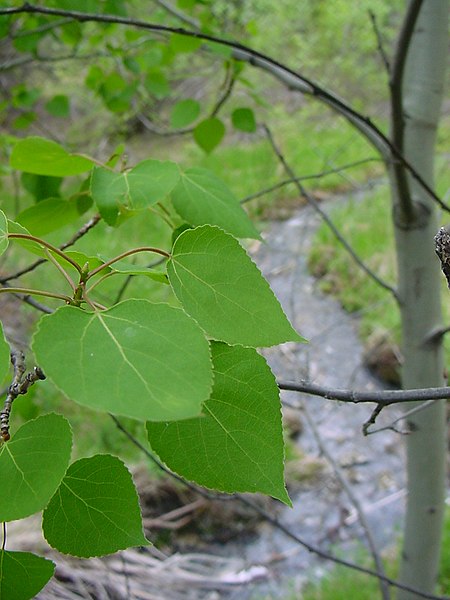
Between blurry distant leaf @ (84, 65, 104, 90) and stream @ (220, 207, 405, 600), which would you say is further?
stream @ (220, 207, 405, 600)

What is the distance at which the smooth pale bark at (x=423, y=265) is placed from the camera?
0.74 m

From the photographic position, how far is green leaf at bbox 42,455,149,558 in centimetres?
28

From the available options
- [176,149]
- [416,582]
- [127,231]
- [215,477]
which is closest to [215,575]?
[416,582]

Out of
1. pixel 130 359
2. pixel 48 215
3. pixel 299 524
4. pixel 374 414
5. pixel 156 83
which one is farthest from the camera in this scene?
pixel 299 524

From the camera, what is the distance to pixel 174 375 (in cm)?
22

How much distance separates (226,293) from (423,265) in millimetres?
551

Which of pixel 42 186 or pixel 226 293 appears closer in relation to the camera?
pixel 226 293

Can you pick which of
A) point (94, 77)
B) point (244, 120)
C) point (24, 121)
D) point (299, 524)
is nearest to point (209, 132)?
point (244, 120)

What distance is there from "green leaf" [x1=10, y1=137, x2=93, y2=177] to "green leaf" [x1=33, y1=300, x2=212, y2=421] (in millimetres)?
205

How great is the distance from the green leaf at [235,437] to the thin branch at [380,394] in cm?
4

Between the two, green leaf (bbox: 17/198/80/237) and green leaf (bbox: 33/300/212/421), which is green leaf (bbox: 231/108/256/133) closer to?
green leaf (bbox: 17/198/80/237)

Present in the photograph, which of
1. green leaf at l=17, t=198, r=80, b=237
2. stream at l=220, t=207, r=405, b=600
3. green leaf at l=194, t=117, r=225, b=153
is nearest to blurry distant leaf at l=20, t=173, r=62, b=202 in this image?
green leaf at l=17, t=198, r=80, b=237

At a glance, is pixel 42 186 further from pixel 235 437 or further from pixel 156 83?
pixel 156 83

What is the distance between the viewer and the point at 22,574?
11.2 inches
